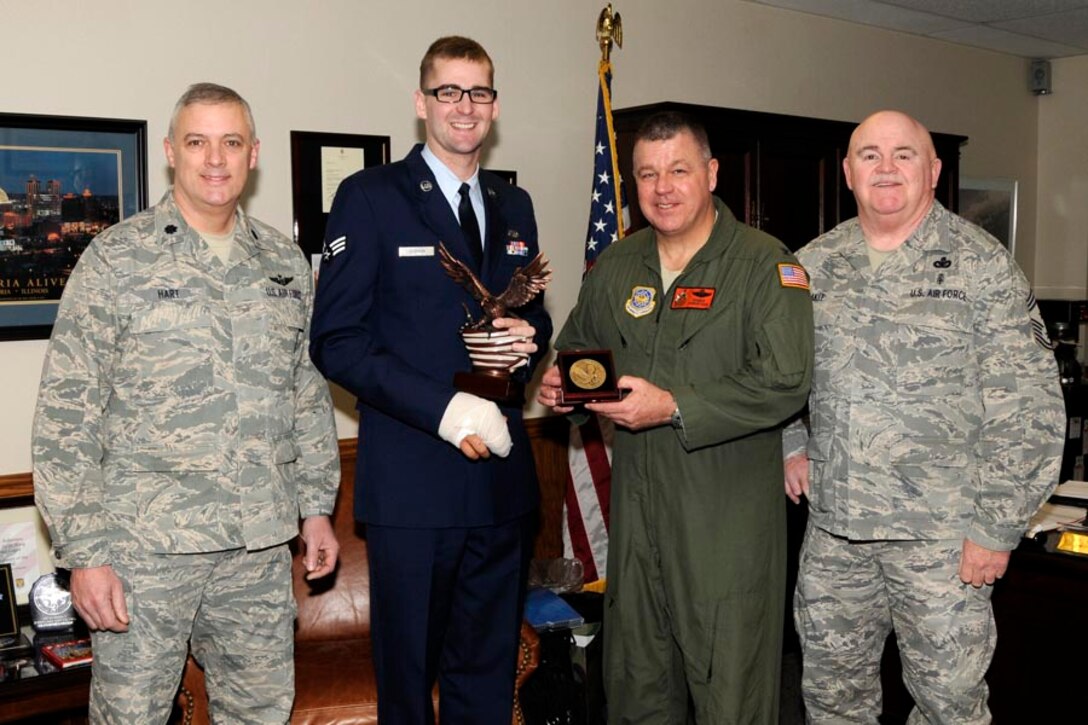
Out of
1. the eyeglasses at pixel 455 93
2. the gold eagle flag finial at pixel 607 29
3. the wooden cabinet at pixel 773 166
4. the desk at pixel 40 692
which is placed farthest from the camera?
the wooden cabinet at pixel 773 166

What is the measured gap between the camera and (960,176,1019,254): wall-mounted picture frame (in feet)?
20.4

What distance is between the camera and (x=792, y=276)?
2.49 metres

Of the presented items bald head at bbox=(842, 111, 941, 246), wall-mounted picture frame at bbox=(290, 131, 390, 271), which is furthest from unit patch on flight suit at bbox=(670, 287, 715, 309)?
wall-mounted picture frame at bbox=(290, 131, 390, 271)

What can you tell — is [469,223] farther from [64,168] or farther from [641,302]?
[64,168]

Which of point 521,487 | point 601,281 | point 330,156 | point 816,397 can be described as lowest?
point 521,487

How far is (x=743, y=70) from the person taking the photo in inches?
197

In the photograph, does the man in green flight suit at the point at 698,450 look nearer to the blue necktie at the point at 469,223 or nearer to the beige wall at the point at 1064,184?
the blue necktie at the point at 469,223

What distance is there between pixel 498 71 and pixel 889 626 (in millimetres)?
2473

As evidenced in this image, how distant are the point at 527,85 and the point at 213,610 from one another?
2.56 meters

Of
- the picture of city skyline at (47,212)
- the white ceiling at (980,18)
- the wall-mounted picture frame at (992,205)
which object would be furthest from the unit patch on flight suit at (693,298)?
the wall-mounted picture frame at (992,205)

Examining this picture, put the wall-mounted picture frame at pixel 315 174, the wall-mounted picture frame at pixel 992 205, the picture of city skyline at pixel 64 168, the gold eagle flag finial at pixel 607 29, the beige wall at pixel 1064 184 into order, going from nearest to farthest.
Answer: the picture of city skyline at pixel 64 168, the wall-mounted picture frame at pixel 315 174, the gold eagle flag finial at pixel 607 29, the wall-mounted picture frame at pixel 992 205, the beige wall at pixel 1064 184

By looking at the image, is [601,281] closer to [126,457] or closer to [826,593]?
[826,593]

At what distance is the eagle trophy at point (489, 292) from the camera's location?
7.32ft

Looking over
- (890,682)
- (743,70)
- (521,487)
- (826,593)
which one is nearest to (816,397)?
(826,593)
